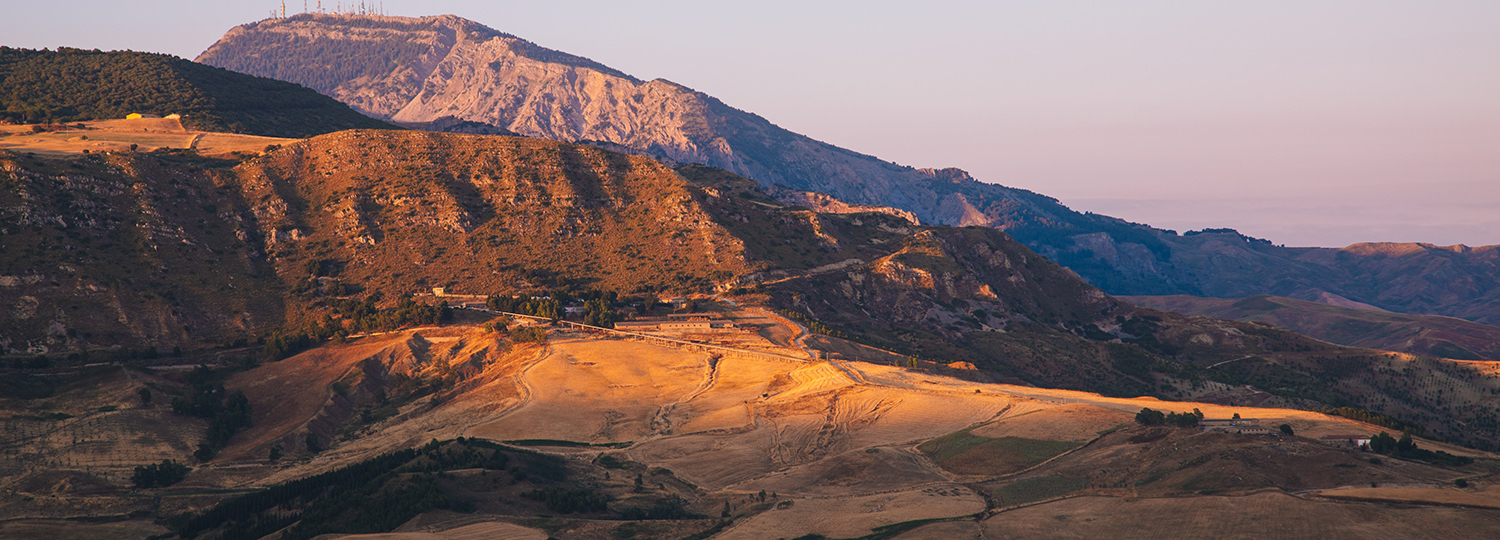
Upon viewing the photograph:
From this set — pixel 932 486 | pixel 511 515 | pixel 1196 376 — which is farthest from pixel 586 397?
pixel 1196 376

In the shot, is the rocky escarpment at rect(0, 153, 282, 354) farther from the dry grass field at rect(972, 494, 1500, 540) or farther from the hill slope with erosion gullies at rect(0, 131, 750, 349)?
the dry grass field at rect(972, 494, 1500, 540)

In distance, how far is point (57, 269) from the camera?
148 metres

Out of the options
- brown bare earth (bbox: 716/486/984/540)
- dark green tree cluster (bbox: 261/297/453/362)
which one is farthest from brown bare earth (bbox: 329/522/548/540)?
dark green tree cluster (bbox: 261/297/453/362)

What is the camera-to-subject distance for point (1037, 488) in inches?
3164

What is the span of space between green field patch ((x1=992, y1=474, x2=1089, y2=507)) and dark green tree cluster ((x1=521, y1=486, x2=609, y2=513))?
107ft

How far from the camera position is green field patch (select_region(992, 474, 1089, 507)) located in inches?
3073

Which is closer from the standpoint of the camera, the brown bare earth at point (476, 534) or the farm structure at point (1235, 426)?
the brown bare earth at point (476, 534)

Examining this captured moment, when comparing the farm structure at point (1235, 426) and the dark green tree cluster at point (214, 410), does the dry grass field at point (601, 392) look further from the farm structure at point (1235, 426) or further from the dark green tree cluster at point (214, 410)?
the farm structure at point (1235, 426)

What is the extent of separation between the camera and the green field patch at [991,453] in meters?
89.1

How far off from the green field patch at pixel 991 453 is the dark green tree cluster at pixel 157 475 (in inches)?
3018

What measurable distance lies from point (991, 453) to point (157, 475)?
8340 centimetres

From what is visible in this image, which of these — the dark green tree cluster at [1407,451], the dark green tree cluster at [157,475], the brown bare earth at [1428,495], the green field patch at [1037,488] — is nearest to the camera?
the brown bare earth at [1428,495]

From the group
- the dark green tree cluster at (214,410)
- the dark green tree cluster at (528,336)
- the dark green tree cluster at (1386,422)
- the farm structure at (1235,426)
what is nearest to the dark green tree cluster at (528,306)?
the dark green tree cluster at (528,336)

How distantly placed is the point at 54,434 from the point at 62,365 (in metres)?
21.7
